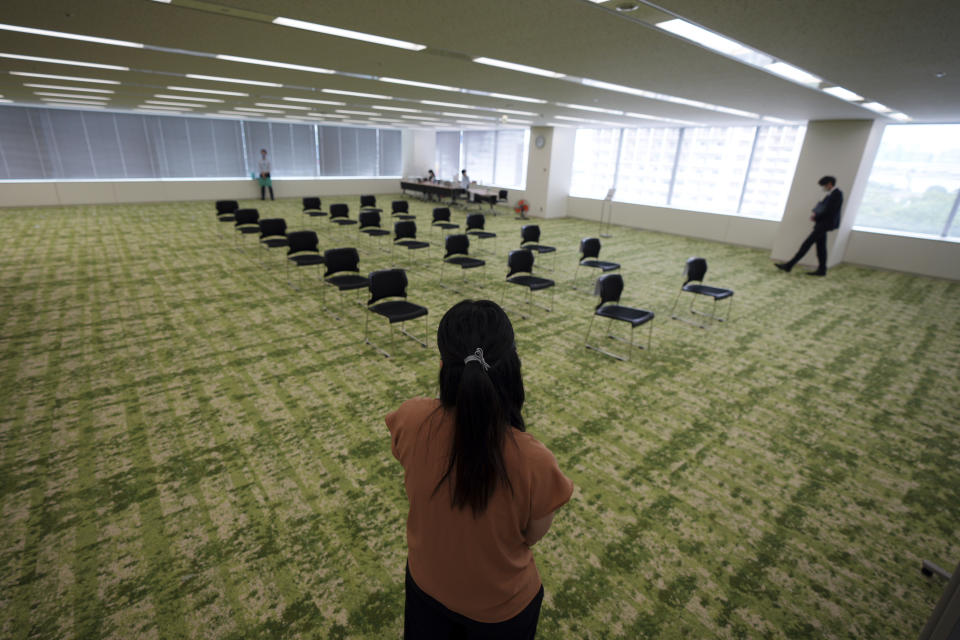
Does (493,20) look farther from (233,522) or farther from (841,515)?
(841,515)

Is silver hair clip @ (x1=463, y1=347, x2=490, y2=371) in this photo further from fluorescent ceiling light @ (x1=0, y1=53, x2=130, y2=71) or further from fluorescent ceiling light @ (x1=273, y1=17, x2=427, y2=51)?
fluorescent ceiling light @ (x1=0, y1=53, x2=130, y2=71)

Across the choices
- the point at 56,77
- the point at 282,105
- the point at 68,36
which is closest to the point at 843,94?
the point at 68,36

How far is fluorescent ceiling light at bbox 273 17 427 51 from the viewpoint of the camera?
4219 millimetres

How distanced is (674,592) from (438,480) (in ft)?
6.83

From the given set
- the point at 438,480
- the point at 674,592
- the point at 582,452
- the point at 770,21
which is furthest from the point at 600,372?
the point at 438,480

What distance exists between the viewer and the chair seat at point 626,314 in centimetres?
477

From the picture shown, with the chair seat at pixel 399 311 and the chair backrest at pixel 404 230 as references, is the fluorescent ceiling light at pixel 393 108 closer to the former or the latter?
the chair backrest at pixel 404 230

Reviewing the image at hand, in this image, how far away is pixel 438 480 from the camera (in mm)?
1016

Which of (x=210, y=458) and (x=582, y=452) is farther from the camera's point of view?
(x=582, y=452)

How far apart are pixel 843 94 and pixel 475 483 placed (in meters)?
8.41

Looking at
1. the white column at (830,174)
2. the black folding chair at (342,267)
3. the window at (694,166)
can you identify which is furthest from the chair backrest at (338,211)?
the white column at (830,174)

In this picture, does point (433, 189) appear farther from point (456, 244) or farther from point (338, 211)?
point (456, 244)

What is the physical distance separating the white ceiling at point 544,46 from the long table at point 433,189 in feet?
29.8

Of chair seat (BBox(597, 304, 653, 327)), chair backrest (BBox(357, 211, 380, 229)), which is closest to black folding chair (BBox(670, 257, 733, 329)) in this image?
chair seat (BBox(597, 304, 653, 327))
